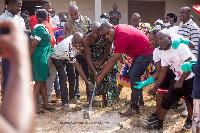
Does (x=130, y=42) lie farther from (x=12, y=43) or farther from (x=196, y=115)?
(x=12, y=43)

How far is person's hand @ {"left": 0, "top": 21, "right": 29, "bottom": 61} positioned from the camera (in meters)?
0.88

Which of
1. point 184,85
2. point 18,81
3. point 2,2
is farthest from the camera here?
point 2,2

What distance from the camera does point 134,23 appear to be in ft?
19.4

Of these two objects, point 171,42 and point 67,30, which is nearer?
point 171,42

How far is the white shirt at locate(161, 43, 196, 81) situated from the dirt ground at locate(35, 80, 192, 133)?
96cm

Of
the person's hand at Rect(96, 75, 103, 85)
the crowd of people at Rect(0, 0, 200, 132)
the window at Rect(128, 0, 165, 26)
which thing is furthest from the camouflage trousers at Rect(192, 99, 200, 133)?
the window at Rect(128, 0, 165, 26)

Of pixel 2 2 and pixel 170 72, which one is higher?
pixel 2 2

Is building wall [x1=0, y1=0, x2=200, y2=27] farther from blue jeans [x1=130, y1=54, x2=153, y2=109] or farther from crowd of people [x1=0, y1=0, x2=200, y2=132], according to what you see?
blue jeans [x1=130, y1=54, x2=153, y2=109]

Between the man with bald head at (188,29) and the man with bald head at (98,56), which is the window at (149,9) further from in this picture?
the man with bald head at (98,56)

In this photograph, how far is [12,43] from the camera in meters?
0.88

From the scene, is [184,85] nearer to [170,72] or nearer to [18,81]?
[170,72]

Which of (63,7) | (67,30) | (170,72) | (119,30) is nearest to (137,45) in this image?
(119,30)

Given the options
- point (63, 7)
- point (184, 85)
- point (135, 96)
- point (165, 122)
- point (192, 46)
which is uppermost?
point (63, 7)

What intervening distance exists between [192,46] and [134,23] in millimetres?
1793
